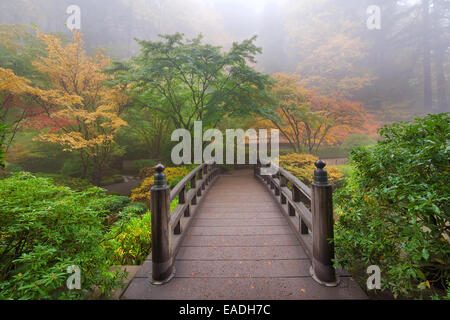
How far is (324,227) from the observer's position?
74.8 inches

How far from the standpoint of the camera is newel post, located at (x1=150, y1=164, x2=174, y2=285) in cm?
197

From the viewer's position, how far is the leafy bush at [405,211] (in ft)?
4.40

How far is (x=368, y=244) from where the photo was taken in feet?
5.27

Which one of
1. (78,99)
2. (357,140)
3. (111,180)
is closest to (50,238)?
(78,99)

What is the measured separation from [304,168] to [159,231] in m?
8.14

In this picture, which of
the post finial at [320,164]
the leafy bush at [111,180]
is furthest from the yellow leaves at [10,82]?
the post finial at [320,164]

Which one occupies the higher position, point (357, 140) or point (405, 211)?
point (357, 140)

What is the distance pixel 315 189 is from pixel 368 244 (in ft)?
1.98

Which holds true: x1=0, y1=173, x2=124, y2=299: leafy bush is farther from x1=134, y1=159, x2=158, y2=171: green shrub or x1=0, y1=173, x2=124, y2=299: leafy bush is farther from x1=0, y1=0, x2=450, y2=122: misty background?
x1=0, y1=0, x2=450, y2=122: misty background

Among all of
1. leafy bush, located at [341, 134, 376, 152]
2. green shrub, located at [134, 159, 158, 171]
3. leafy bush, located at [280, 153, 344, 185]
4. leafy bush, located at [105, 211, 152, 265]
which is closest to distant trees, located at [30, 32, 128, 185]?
green shrub, located at [134, 159, 158, 171]

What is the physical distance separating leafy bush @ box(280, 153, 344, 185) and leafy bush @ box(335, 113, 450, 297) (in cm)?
639

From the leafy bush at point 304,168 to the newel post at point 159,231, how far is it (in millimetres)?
7128

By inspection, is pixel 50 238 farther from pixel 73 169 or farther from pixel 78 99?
pixel 73 169
